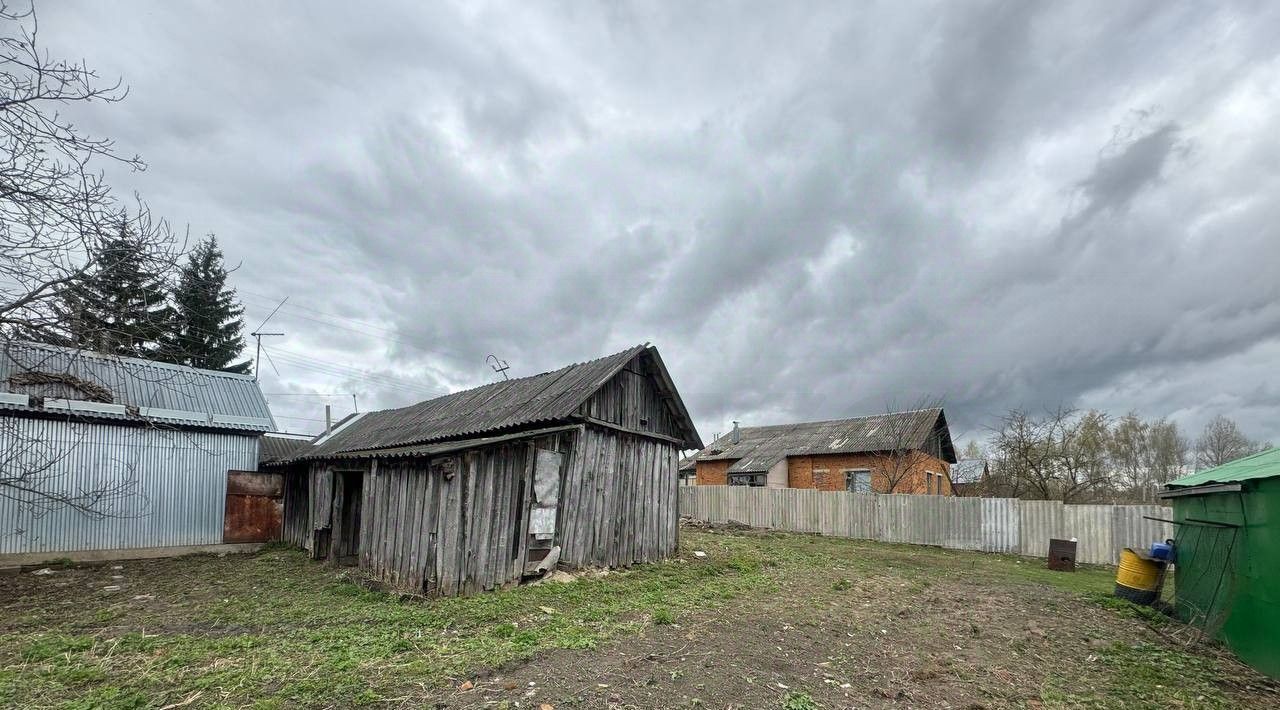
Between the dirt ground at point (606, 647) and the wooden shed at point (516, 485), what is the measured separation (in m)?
0.68

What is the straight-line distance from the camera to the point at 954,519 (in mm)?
20000

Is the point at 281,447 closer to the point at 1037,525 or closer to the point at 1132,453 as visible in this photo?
the point at 1037,525

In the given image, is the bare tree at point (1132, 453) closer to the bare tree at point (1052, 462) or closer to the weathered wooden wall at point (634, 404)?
the bare tree at point (1052, 462)

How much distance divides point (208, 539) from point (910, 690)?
17902 mm

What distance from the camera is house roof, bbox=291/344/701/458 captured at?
1194 cm

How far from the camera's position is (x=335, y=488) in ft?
47.2

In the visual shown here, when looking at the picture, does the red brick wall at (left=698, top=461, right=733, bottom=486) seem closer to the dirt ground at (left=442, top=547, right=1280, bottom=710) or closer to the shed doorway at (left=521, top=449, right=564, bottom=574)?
the shed doorway at (left=521, top=449, right=564, bottom=574)

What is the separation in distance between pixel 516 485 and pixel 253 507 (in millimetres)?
11790

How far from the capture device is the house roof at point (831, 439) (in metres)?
29.2

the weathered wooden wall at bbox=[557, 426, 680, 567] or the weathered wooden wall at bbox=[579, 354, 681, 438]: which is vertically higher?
the weathered wooden wall at bbox=[579, 354, 681, 438]

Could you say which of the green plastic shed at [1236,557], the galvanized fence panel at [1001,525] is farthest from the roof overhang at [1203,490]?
the galvanized fence panel at [1001,525]

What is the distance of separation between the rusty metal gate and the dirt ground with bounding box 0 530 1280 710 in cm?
489

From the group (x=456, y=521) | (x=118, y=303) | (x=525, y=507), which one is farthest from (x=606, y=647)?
(x=118, y=303)

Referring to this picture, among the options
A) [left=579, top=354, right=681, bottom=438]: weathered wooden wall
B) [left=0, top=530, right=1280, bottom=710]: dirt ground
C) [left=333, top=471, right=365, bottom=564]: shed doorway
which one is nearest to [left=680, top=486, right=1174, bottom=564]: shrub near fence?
[left=0, top=530, right=1280, bottom=710]: dirt ground
